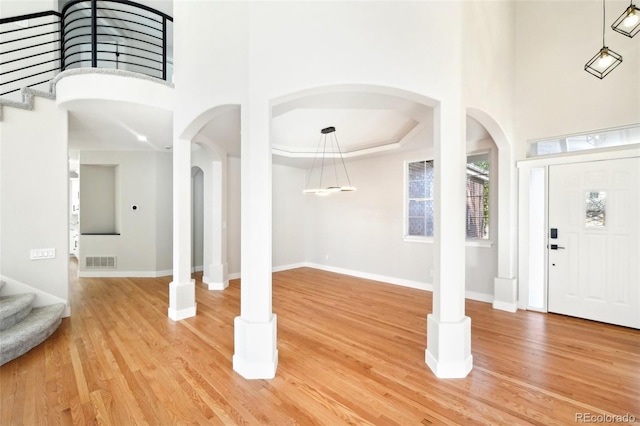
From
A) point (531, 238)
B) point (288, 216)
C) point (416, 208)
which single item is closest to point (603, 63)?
point (531, 238)

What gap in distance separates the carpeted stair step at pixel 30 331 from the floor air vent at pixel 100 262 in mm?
2758

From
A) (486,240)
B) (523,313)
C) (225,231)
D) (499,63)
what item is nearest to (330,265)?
(225,231)

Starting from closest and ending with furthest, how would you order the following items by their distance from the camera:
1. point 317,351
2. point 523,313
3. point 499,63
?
1. point 317,351
2. point 499,63
3. point 523,313

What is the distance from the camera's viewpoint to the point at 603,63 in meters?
3.26

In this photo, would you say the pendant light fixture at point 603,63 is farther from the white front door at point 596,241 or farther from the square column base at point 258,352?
the square column base at point 258,352

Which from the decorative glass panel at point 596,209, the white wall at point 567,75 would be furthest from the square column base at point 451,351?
the white wall at point 567,75

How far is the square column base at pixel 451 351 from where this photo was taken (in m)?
2.45

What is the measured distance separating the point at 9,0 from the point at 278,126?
5.04 metres

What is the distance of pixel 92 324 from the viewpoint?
357 centimetres

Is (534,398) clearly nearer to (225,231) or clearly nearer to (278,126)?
(278,126)

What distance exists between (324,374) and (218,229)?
12.0ft

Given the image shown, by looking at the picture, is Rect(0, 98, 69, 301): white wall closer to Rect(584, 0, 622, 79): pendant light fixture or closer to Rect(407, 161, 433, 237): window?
Rect(407, 161, 433, 237): window

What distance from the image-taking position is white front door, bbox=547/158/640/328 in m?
3.40

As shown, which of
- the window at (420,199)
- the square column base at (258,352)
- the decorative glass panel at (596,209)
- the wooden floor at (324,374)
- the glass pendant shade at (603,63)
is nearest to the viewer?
the wooden floor at (324,374)
